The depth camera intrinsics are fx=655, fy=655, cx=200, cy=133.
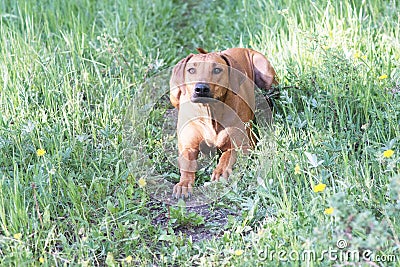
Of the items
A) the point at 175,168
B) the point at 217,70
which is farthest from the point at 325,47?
the point at 175,168

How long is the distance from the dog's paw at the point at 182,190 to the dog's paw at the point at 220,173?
16 centimetres

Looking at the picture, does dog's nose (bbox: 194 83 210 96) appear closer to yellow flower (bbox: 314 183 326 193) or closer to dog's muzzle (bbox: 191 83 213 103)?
dog's muzzle (bbox: 191 83 213 103)

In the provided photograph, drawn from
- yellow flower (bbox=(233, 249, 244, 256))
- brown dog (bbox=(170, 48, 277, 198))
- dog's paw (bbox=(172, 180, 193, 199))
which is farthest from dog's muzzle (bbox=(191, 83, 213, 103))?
yellow flower (bbox=(233, 249, 244, 256))

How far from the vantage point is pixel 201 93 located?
367 centimetres

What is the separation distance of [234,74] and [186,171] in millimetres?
655

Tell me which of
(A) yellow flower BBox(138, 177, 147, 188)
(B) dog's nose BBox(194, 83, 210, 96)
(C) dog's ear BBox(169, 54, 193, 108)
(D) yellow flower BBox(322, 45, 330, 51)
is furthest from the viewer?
(D) yellow flower BBox(322, 45, 330, 51)

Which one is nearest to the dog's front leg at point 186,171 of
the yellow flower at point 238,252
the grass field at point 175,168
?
the grass field at point 175,168

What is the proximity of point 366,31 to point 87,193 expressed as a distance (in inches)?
97.9

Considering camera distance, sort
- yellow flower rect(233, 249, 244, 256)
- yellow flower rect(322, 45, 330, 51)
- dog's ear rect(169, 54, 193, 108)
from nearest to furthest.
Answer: yellow flower rect(233, 249, 244, 256) < dog's ear rect(169, 54, 193, 108) < yellow flower rect(322, 45, 330, 51)

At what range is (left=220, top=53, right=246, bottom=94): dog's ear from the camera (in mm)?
3918

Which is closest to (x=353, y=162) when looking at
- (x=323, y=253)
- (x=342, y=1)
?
(x=323, y=253)

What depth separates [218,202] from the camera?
11.9 feet

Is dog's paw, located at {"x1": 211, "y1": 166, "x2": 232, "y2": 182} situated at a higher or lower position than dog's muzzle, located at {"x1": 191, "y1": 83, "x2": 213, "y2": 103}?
lower

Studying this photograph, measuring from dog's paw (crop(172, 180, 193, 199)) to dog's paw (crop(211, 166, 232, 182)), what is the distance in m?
0.16
